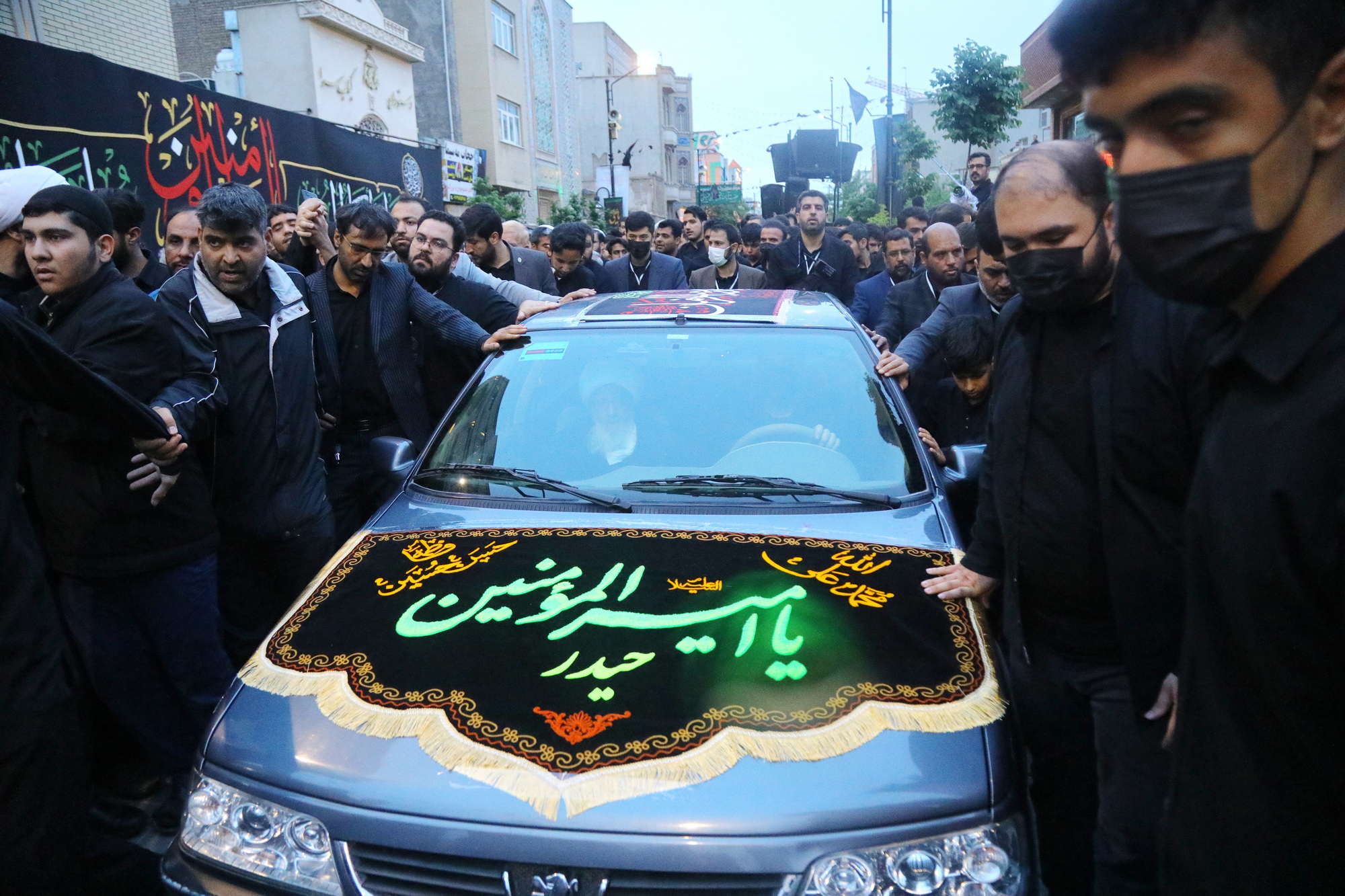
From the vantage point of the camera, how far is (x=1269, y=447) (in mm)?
994

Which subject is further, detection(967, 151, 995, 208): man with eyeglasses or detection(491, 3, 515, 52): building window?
detection(491, 3, 515, 52): building window

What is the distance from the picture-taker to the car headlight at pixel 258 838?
1823mm

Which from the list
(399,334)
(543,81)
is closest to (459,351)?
(399,334)

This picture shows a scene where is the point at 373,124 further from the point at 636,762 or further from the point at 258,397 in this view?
the point at 636,762

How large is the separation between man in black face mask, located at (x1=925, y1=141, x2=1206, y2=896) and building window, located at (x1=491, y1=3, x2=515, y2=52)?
3311 cm

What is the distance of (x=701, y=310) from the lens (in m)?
3.53

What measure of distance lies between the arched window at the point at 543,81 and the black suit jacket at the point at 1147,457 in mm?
36257

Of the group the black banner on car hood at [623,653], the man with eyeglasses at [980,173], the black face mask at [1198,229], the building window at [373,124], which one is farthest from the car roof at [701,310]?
the building window at [373,124]

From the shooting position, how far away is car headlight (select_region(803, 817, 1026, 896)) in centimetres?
167

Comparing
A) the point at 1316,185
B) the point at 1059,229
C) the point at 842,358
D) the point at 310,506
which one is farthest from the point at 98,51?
the point at 1316,185

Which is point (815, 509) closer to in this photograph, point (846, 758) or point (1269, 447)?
point (846, 758)

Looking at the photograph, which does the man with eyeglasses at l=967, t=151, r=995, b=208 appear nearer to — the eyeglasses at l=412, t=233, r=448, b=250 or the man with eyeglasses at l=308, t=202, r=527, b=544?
the eyeglasses at l=412, t=233, r=448, b=250

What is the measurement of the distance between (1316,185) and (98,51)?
12.6 metres

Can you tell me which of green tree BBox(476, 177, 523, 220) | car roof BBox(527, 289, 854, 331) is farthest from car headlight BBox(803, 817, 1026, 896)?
green tree BBox(476, 177, 523, 220)
